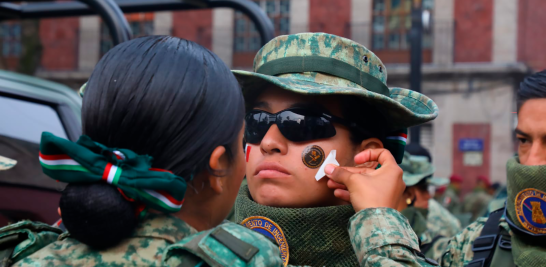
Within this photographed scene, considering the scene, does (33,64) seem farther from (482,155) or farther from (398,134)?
(398,134)

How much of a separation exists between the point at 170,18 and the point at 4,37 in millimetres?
5863

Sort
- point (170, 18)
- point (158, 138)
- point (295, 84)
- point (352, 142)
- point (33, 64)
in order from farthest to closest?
1. point (170, 18)
2. point (33, 64)
3. point (352, 142)
4. point (295, 84)
5. point (158, 138)

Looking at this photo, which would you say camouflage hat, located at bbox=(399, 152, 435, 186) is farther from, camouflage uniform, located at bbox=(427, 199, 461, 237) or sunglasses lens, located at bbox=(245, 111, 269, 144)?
sunglasses lens, located at bbox=(245, 111, 269, 144)

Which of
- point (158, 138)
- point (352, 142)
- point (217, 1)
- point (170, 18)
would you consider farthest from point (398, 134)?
point (170, 18)

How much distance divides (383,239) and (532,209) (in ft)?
3.52

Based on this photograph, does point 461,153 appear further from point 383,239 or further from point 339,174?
point 383,239

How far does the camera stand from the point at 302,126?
6.56 ft

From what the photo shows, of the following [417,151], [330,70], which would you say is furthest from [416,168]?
[330,70]

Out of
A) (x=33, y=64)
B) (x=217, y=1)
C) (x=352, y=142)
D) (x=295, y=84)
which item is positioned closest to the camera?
(x=295, y=84)

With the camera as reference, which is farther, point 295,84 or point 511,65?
point 511,65

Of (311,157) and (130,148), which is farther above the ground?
(130,148)

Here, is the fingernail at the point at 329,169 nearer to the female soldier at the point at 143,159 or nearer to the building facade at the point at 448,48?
the female soldier at the point at 143,159

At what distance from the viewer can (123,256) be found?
4.36 ft

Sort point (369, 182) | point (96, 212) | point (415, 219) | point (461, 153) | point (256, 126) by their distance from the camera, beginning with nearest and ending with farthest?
point (96, 212) < point (369, 182) < point (256, 126) < point (415, 219) < point (461, 153)
